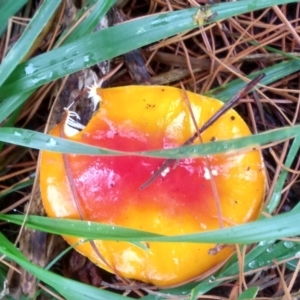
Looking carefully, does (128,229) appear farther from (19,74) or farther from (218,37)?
(218,37)

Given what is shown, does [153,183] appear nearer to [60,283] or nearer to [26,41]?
[60,283]

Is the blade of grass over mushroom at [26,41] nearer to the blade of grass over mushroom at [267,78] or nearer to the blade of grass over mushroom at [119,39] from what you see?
the blade of grass over mushroom at [119,39]

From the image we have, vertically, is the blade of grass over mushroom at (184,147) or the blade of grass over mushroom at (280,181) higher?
the blade of grass over mushroom at (184,147)

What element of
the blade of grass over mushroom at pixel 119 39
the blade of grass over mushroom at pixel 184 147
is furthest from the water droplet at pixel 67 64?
the blade of grass over mushroom at pixel 184 147

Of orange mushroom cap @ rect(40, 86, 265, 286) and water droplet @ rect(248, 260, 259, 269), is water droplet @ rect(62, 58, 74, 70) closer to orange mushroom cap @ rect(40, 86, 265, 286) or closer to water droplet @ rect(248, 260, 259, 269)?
orange mushroom cap @ rect(40, 86, 265, 286)

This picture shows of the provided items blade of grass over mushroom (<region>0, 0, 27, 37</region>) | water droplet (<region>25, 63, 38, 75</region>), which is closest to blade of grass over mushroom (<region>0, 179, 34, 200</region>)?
water droplet (<region>25, 63, 38, 75</region>)

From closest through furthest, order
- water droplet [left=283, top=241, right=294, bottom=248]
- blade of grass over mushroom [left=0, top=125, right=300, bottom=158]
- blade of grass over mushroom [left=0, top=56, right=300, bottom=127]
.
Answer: blade of grass over mushroom [left=0, top=125, right=300, bottom=158] < water droplet [left=283, top=241, right=294, bottom=248] < blade of grass over mushroom [left=0, top=56, right=300, bottom=127]
